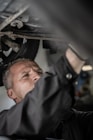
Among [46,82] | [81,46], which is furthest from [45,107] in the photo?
[81,46]

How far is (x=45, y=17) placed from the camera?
372mm

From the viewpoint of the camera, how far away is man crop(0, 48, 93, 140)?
68 cm

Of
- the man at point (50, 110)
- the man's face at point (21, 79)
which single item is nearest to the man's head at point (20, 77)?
the man's face at point (21, 79)

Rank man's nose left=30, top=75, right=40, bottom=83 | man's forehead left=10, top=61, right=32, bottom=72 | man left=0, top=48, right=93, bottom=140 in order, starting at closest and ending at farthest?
1. man left=0, top=48, right=93, bottom=140
2. man's nose left=30, top=75, right=40, bottom=83
3. man's forehead left=10, top=61, right=32, bottom=72

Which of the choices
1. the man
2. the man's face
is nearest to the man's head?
the man's face

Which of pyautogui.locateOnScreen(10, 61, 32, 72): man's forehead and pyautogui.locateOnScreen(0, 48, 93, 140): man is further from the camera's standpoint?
pyautogui.locateOnScreen(10, 61, 32, 72): man's forehead

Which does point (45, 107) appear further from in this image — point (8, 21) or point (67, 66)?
point (8, 21)

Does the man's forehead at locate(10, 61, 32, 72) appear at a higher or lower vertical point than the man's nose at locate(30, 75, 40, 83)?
higher

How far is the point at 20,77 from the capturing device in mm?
1245

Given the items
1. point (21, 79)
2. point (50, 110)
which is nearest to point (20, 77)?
point (21, 79)

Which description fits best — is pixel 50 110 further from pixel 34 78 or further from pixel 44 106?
pixel 34 78

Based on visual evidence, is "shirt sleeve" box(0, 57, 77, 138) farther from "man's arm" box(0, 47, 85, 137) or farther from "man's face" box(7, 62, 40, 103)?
"man's face" box(7, 62, 40, 103)

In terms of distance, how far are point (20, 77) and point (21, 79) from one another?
15 mm

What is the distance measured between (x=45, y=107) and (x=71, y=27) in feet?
1.50
